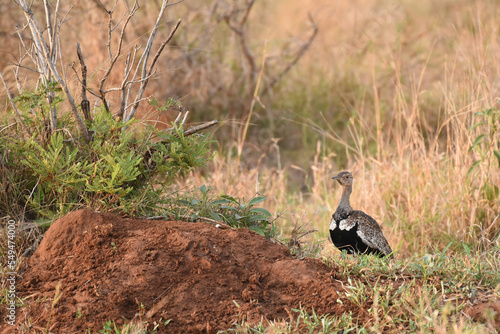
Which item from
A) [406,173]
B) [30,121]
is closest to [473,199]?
[406,173]

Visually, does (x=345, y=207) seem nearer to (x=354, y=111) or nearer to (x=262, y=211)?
(x=262, y=211)

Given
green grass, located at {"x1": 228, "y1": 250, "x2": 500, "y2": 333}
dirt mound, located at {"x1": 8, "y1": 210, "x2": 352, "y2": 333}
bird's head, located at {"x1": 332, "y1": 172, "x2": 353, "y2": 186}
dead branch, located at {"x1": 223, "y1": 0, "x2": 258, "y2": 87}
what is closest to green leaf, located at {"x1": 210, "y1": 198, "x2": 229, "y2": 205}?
dirt mound, located at {"x1": 8, "y1": 210, "x2": 352, "y2": 333}

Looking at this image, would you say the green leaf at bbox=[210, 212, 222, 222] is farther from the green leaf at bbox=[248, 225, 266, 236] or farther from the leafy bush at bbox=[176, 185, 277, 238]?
the green leaf at bbox=[248, 225, 266, 236]

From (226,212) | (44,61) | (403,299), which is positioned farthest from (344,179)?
(44,61)

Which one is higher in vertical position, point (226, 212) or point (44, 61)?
point (44, 61)

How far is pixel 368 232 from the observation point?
159 inches

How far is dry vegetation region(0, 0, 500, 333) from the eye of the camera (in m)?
4.70

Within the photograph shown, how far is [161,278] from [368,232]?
70.5 inches

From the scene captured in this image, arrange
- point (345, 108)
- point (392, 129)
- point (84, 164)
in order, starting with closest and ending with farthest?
1. point (84, 164)
2. point (392, 129)
3. point (345, 108)

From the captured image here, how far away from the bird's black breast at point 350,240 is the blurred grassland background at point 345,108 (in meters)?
0.41

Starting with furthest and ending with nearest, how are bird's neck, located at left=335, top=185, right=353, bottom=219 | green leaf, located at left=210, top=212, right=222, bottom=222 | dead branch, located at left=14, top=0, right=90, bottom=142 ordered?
1. bird's neck, located at left=335, top=185, right=353, bottom=219
2. green leaf, located at left=210, top=212, right=222, bottom=222
3. dead branch, located at left=14, top=0, right=90, bottom=142

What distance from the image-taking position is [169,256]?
2857 millimetres

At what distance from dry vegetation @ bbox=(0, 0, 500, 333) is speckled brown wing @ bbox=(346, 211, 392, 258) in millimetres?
492

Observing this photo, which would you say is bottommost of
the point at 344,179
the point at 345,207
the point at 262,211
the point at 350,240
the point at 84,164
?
the point at 350,240
